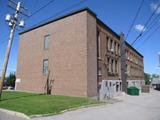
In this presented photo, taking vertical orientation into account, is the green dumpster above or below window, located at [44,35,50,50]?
below

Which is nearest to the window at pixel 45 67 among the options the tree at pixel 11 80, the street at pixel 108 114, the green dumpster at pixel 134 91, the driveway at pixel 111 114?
the driveway at pixel 111 114

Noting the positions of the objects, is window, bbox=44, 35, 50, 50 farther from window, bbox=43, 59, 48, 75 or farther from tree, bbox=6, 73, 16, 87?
tree, bbox=6, 73, 16, 87

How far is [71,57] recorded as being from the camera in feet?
70.7

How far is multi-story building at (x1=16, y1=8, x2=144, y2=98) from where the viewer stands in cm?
2069

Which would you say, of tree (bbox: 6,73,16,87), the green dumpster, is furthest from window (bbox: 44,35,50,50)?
tree (bbox: 6,73,16,87)

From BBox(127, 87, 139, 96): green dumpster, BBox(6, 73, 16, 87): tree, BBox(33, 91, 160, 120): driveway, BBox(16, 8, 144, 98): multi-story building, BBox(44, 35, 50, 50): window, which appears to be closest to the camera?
BBox(33, 91, 160, 120): driveway

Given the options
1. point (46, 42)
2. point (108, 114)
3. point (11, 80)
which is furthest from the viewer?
point (11, 80)

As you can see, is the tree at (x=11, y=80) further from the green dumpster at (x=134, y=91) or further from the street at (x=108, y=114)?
the street at (x=108, y=114)

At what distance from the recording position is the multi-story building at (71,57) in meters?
20.7

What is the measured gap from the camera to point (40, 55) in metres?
26.1

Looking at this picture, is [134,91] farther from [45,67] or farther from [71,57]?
[45,67]

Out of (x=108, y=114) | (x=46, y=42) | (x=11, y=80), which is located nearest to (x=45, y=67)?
(x=46, y=42)

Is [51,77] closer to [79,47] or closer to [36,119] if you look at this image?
[79,47]

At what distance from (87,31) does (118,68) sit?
1261 centimetres
